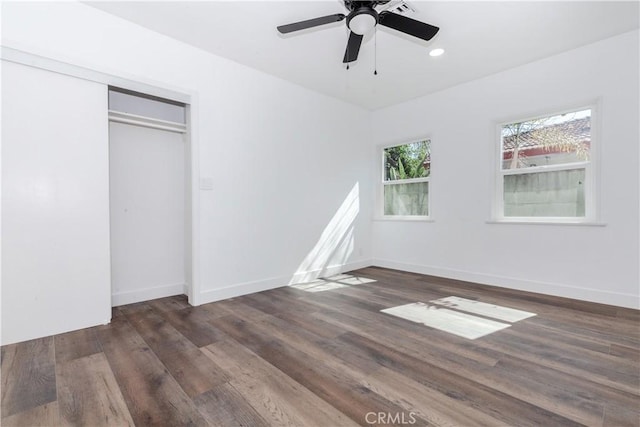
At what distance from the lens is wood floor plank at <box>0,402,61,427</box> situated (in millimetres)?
1430

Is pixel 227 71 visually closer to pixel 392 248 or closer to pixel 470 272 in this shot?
pixel 392 248

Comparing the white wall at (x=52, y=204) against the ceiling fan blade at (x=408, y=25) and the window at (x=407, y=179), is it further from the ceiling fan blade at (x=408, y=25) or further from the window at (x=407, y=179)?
the window at (x=407, y=179)

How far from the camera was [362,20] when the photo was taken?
6.93 ft

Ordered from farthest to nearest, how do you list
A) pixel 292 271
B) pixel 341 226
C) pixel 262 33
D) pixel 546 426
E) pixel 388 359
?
pixel 341 226, pixel 292 271, pixel 262 33, pixel 388 359, pixel 546 426

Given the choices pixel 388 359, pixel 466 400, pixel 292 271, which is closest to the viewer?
pixel 466 400

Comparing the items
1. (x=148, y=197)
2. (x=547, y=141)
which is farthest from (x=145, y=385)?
(x=547, y=141)

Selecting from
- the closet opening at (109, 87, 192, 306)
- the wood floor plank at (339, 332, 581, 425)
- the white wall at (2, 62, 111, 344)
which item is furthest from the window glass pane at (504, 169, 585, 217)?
the white wall at (2, 62, 111, 344)

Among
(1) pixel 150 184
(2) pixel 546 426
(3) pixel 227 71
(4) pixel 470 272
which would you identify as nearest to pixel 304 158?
(3) pixel 227 71

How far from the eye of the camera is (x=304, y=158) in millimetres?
4293

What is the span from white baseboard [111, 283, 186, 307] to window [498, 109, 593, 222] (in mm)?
4322

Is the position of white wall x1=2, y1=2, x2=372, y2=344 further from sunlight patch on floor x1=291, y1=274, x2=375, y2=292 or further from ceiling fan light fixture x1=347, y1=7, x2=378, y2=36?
ceiling fan light fixture x1=347, y1=7, x2=378, y2=36

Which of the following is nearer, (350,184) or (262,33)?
(262,33)

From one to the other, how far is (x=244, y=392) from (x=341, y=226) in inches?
132

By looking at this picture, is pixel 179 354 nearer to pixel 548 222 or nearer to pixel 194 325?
pixel 194 325
